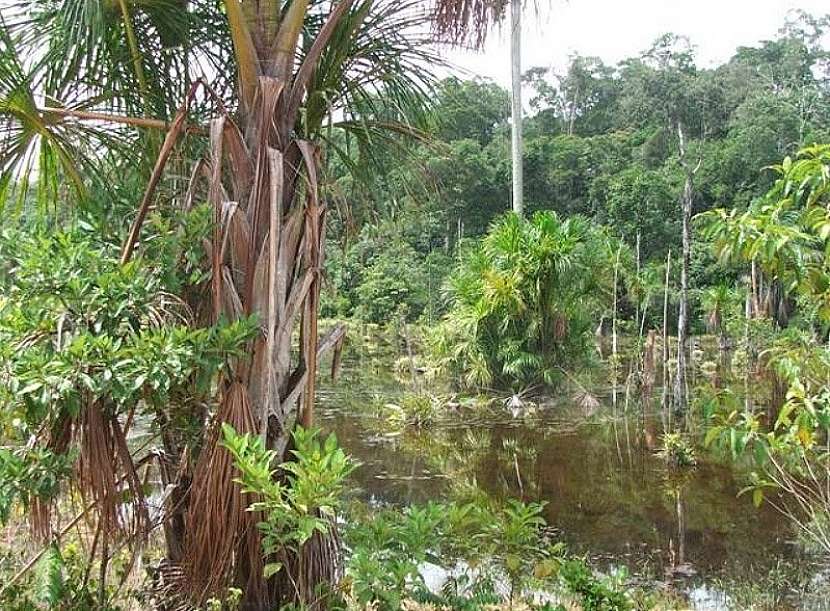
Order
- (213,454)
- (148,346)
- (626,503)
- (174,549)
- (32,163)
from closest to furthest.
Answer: (148,346) < (213,454) < (174,549) < (32,163) < (626,503)

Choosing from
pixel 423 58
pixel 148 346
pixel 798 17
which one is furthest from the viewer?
pixel 798 17

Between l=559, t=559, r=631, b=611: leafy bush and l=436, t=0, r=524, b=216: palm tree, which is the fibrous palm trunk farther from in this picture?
l=559, t=559, r=631, b=611: leafy bush

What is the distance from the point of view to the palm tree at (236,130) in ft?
7.54

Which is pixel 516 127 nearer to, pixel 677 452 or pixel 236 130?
pixel 677 452

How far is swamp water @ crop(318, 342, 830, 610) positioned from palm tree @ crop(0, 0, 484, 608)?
4.20 ft

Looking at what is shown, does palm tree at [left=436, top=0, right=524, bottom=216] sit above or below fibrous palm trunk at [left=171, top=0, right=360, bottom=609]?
above

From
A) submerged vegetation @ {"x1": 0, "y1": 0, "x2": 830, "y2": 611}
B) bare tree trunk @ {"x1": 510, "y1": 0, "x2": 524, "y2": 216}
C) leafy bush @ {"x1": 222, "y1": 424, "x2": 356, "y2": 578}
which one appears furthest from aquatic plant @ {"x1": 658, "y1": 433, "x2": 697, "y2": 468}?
bare tree trunk @ {"x1": 510, "y1": 0, "x2": 524, "y2": 216}

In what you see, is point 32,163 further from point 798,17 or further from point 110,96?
point 798,17

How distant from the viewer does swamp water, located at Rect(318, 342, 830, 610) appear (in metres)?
4.46

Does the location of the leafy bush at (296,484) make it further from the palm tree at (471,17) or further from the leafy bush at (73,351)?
the palm tree at (471,17)

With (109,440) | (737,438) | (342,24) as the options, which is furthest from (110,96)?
(737,438)

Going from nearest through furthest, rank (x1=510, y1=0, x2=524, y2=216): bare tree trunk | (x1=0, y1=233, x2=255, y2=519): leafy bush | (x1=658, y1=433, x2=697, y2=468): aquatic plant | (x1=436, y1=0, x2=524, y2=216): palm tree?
(x1=0, y1=233, x2=255, y2=519): leafy bush
(x1=436, y1=0, x2=524, y2=216): palm tree
(x1=658, y1=433, x2=697, y2=468): aquatic plant
(x1=510, y1=0, x2=524, y2=216): bare tree trunk

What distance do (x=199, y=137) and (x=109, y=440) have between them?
1305 millimetres

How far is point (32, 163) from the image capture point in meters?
2.73
